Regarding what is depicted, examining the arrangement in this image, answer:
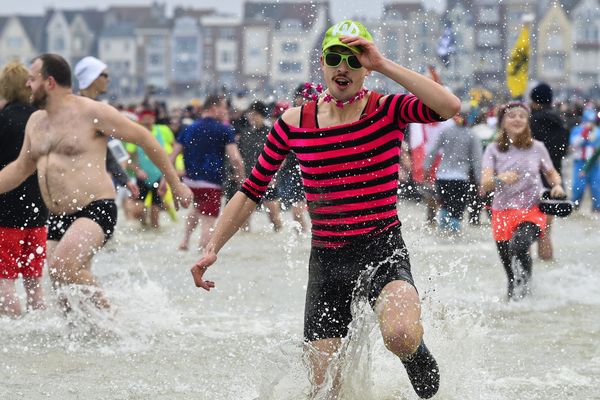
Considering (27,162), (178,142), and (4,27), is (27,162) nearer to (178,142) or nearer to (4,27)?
(178,142)

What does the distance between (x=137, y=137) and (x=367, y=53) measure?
3076mm

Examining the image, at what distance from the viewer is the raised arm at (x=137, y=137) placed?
7488 mm

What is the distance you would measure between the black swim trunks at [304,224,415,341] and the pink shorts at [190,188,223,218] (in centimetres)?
742

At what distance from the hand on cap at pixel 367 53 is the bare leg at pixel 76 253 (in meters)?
3.02

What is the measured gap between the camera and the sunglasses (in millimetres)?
4873

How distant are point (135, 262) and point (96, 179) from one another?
5.12 meters

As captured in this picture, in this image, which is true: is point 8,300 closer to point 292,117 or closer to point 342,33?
point 292,117

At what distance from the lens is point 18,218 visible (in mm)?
8289

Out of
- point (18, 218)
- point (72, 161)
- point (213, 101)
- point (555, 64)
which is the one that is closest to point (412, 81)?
point (72, 161)

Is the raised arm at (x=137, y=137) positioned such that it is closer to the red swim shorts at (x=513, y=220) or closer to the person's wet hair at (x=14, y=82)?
the person's wet hair at (x=14, y=82)

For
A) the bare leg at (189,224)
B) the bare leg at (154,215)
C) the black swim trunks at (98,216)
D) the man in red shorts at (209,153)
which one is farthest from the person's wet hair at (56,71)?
the bare leg at (154,215)

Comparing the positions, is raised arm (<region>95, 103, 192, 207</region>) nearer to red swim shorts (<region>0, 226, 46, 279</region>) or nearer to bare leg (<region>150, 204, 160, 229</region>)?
red swim shorts (<region>0, 226, 46, 279</region>)

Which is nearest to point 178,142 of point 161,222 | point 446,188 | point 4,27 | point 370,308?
point 446,188

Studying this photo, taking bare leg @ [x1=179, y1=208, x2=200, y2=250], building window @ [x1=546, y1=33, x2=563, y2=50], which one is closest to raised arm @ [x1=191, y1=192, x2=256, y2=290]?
bare leg @ [x1=179, y1=208, x2=200, y2=250]
